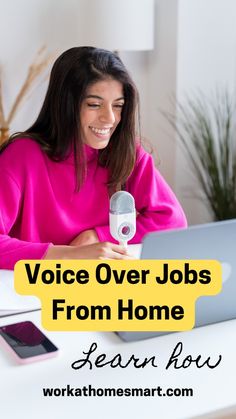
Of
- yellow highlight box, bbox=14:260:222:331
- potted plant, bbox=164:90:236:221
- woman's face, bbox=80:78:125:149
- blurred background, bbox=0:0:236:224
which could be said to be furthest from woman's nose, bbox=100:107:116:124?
potted plant, bbox=164:90:236:221

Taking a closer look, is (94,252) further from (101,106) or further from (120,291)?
(101,106)

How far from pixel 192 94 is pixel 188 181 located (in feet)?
1.51

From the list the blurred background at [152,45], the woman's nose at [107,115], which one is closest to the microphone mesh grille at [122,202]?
the woman's nose at [107,115]

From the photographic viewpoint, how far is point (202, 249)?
3.84ft

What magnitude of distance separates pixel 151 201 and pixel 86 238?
24 centimetres

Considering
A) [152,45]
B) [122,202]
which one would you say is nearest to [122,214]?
[122,202]

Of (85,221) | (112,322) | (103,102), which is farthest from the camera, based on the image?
(85,221)

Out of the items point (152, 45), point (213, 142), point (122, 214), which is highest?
point (152, 45)

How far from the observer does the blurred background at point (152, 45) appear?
285 cm

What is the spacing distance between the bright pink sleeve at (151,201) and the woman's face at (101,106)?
0.22 metres

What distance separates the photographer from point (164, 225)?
74.3 inches

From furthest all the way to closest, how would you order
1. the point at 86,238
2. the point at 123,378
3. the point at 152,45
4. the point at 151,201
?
the point at 152,45, the point at 151,201, the point at 86,238, the point at 123,378

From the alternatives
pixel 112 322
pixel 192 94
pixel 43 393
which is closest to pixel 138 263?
pixel 112 322

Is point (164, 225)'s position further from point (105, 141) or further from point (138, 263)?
point (138, 263)
